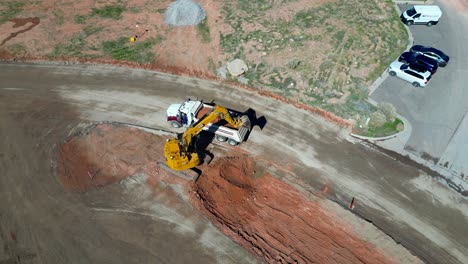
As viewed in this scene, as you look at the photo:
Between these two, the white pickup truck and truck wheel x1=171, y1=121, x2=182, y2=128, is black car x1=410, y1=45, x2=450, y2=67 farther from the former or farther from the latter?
truck wheel x1=171, y1=121, x2=182, y2=128

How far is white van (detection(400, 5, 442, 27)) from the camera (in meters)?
36.8

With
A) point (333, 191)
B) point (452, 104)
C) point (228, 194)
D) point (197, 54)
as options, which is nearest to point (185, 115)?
point (228, 194)

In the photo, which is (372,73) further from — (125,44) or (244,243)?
(125,44)

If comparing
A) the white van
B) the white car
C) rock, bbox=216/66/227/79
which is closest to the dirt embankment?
rock, bbox=216/66/227/79

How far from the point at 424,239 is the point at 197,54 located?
75.6 ft

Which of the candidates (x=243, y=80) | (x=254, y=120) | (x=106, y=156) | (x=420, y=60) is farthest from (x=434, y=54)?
(x=106, y=156)

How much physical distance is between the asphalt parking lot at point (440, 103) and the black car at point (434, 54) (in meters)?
0.70

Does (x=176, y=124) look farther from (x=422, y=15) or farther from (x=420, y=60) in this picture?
(x=422, y=15)

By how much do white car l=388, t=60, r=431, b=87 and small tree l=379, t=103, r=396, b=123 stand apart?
351 cm

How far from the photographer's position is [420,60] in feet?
107

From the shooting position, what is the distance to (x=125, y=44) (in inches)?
1415

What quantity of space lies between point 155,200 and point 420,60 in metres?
24.7

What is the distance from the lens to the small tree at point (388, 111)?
29.6 meters

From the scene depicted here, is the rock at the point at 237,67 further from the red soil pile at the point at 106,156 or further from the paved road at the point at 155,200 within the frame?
the red soil pile at the point at 106,156
